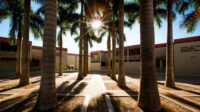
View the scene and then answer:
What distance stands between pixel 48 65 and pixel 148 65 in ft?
13.0

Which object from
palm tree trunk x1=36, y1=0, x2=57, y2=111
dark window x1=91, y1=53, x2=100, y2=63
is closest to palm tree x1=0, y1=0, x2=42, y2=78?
palm tree trunk x1=36, y1=0, x2=57, y2=111

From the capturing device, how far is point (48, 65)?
10.7ft

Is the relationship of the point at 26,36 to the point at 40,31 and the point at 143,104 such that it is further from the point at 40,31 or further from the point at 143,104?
the point at 143,104

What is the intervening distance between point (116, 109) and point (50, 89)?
110 inches

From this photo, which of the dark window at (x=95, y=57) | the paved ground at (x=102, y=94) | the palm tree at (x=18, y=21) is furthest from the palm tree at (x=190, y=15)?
the dark window at (x=95, y=57)

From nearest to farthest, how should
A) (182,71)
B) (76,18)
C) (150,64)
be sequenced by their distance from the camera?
1. (150,64)
2. (76,18)
3. (182,71)

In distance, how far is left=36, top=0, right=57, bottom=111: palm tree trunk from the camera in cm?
319

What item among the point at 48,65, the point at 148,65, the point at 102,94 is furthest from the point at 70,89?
the point at 148,65

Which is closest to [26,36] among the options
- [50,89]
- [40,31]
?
[40,31]

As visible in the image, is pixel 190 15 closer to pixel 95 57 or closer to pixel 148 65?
pixel 148 65

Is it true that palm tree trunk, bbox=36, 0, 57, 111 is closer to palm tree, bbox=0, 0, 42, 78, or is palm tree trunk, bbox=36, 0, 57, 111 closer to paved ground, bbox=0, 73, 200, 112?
paved ground, bbox=0, 73, 200, 112

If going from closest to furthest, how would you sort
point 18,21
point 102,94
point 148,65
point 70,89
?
point 148,65
point 102,94
point 70,89
point 18,21

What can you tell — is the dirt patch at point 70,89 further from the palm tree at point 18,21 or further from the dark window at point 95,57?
the dark window at point 95,57

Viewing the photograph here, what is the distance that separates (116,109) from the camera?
3338 mm
